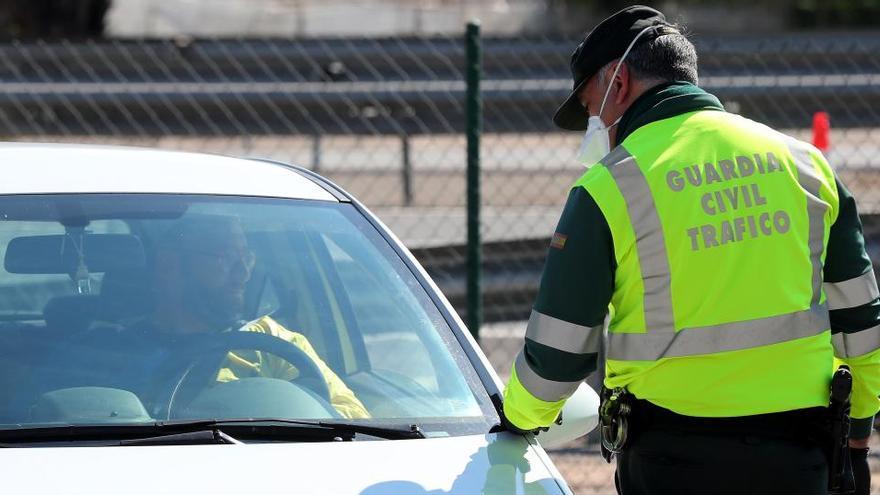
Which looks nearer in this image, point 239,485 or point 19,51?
point 239,485

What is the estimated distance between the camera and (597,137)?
3.04 m

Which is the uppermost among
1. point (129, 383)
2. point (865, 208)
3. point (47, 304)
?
point (865, 208)

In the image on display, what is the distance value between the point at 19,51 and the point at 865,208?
4.26 metres

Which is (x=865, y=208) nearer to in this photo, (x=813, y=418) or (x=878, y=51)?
(x=878, y=51)

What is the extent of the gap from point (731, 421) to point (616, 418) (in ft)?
0.82

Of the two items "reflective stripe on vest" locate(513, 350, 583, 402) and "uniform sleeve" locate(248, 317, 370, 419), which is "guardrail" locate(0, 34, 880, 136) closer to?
"uniform sleeve" locate(248, 317, 370, 419)

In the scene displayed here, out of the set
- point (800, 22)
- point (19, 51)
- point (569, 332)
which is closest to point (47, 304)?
point (569, 332)

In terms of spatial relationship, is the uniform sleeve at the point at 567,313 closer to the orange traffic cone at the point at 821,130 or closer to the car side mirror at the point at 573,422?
the car side mirror at the point at 573,422

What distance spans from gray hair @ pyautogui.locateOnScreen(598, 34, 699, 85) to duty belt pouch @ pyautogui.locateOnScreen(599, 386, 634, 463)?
0.68 metres

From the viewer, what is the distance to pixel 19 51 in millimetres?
6328

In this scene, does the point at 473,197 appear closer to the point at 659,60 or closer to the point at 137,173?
the point at 137,173

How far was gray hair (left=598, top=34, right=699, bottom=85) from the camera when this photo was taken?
2791mm

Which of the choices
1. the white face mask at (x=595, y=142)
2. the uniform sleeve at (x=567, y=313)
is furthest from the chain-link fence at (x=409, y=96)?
the uniform sleeve at (x=567, y=313)

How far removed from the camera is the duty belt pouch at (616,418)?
9.12 feet
